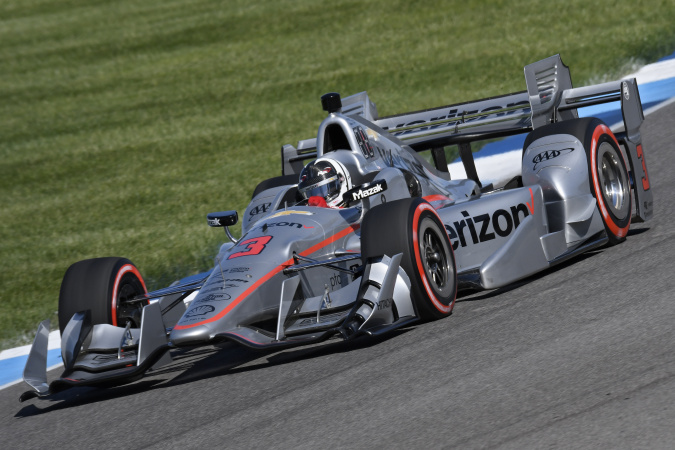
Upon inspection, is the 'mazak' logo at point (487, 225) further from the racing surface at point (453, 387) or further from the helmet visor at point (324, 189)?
the helmet visor at point (324, 189)

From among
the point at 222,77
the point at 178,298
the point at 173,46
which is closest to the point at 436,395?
the point at 178,298

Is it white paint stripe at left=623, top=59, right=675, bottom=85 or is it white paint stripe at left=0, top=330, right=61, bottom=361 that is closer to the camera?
white paint stripe at left=0, top=330, right=61, bottom=361

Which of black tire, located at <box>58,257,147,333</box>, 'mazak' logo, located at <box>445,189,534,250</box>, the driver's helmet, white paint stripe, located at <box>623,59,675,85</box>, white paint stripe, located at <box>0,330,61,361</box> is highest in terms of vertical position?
white paint stripe, located at <box>623,59,675,85</box>

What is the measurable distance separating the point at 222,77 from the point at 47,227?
8.06 m

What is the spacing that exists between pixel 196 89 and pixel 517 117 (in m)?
12.1

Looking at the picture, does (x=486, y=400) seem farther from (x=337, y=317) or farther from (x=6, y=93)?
(x=6, y=93)

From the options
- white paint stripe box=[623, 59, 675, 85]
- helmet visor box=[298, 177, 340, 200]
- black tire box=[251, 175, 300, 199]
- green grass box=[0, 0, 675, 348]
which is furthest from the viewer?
white paint stripe box=[623, 59, 675, 85]

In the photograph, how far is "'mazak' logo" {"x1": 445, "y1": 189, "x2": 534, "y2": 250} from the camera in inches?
265

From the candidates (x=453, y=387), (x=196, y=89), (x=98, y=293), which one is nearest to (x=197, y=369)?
(x=98, y=293)

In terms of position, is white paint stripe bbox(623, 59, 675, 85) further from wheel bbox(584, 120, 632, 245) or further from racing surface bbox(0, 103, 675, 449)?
racing surface bbox(0, 103, 675, 449)

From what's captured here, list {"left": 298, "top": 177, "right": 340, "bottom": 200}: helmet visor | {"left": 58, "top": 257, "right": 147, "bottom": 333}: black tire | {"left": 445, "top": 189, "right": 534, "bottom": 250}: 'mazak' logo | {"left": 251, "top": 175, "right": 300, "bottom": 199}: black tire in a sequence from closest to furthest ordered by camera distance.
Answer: {"left": 58, "top": 257, "right": 147, "bottom": 333}: black tire < {"left": 445, "top": 189, "right": 534, "bottom": 250}: 'mazak' logo < {"left": 298, "top": 177, "right": 340, "bottom": 200}: helmet visor < {"left": 251, "top": 175, "right": 300, "bottom": 199}: black tire

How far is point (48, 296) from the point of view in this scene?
9.81 m

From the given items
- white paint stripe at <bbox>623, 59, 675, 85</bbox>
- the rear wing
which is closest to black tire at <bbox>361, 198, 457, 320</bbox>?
the rear wing

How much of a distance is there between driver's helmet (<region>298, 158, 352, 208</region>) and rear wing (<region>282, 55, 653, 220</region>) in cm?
84
